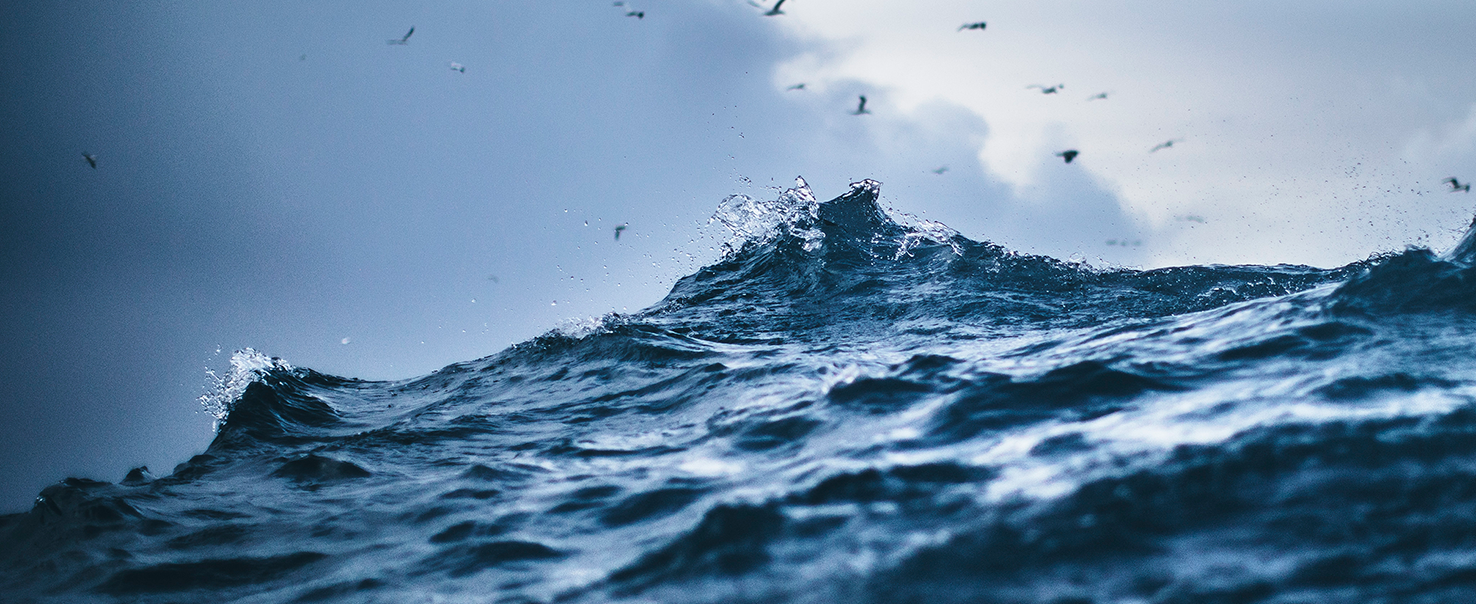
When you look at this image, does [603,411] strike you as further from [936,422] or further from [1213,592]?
[1213,592]

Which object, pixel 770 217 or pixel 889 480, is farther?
pixel 770 217

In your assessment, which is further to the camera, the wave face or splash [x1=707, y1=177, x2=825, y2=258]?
splash [x1=707, y1=177, x2=825, y2=258]

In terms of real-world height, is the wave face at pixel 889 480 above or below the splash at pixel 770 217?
below

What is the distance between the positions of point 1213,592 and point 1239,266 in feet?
39.0

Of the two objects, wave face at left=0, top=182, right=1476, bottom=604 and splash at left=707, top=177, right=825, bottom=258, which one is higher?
splash at left=707, top=177, right=825, bottom=258

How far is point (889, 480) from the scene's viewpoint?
4.14m

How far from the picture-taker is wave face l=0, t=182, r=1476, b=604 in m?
3.10

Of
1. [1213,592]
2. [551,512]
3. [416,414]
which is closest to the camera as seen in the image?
[1213,592]

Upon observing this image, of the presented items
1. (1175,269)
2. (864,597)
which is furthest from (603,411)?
(1175,269)

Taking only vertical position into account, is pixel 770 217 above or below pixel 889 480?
above

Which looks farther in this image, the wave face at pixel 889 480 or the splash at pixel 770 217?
the splash at pixel 770 217

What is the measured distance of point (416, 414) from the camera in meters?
9.03

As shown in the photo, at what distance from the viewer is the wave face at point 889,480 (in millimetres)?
3100

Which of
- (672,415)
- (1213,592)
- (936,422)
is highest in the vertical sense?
(672,415)
